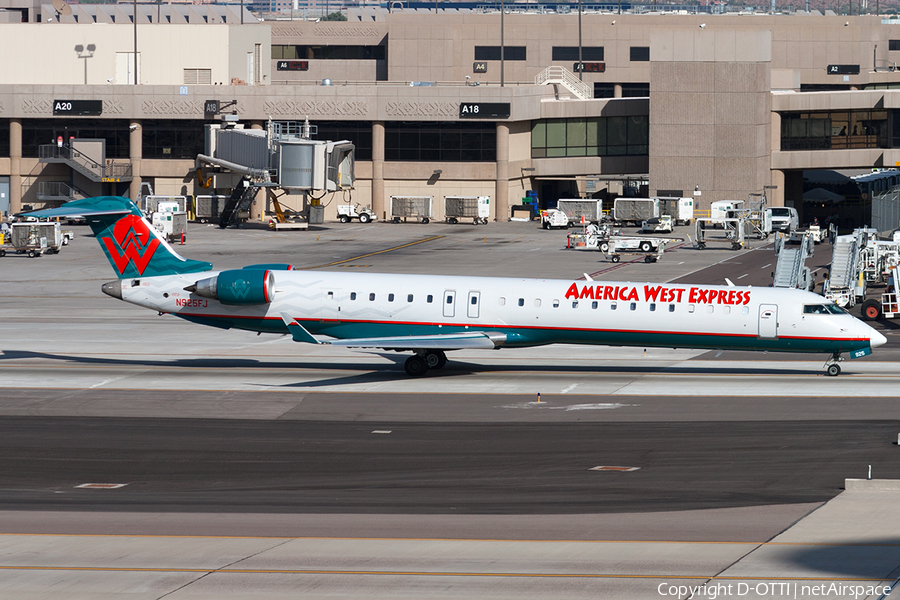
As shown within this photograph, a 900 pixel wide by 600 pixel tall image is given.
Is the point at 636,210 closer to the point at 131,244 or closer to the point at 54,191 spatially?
the point at 54,191

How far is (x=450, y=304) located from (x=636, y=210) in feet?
210

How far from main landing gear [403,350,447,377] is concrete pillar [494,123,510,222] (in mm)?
69251

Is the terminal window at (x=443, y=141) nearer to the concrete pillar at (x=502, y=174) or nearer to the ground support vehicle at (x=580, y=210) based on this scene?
the concrete pillar at (x=502, y=174)

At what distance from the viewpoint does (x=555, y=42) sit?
14775 cm

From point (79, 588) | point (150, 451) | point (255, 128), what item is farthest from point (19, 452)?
point (255, 128)

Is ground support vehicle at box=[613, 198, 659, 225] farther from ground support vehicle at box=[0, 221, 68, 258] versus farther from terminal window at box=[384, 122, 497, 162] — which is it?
ground support vehicle at box=[0, 221, 68, 258]

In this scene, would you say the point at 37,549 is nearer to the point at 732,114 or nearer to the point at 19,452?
the point at 19,452

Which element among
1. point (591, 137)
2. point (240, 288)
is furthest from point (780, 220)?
point (240, 288)

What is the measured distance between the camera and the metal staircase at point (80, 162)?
107 m

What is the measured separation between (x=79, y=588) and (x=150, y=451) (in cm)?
1116

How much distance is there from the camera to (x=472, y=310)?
38.3 meters


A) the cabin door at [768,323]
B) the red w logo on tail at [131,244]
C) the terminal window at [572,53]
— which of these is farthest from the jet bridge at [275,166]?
the cabin door at [768,323]

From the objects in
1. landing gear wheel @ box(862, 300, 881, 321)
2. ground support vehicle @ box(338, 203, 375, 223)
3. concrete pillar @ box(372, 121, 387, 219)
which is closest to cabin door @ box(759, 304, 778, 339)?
landing gear wheel @ box(862, 300, 881, 321)

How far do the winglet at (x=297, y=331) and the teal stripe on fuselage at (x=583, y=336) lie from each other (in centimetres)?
26
